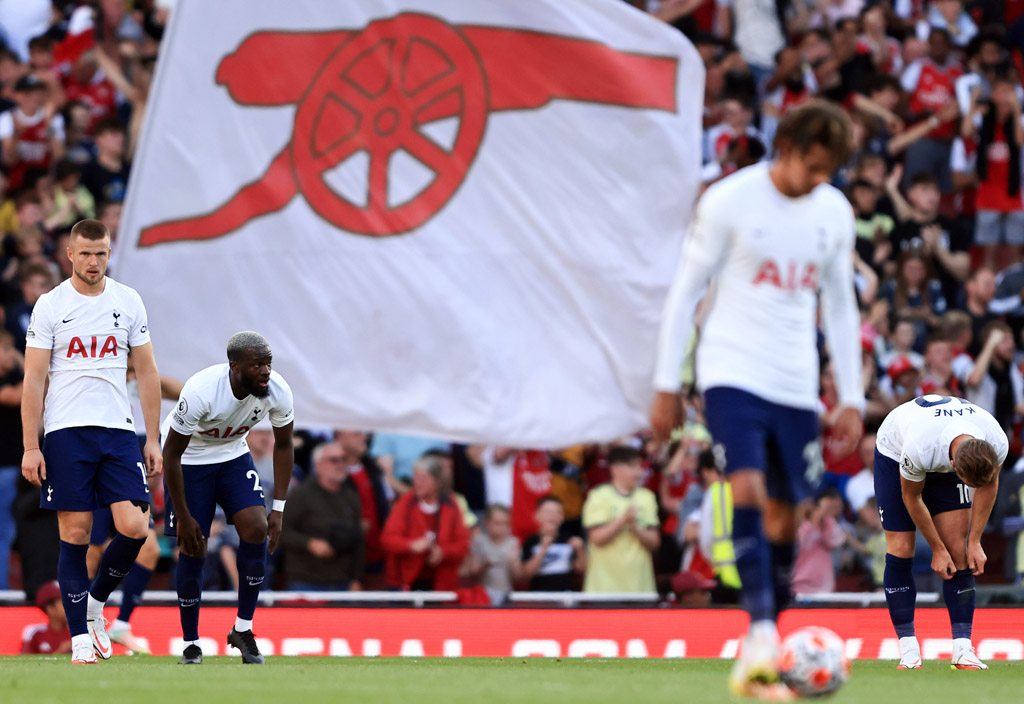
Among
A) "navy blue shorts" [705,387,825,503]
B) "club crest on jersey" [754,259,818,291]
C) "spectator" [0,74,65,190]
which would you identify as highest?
"spectator" [0,74,65,190]

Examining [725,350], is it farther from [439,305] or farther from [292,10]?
[292,10]

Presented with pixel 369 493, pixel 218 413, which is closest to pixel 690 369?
pixel 369 493

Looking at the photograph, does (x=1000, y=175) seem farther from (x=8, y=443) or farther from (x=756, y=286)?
(x=756, y=286)

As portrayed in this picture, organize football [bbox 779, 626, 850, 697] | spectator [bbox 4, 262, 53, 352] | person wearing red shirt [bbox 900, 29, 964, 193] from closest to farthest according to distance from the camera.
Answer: football [bbox 779, 626, 850, 697]
spectator [bbox 4, 262, 53, 352]
person wearing red shirt [bbox 900, 29, 964, 193]

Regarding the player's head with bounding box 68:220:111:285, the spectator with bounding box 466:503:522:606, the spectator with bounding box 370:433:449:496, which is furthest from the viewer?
the spectator with bounding box 370:433:449:496

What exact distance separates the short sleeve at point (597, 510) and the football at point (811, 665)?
7.36m

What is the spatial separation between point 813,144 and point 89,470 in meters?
4.90

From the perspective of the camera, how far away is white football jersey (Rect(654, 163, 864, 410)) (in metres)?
6.32

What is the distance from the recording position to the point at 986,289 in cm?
1571

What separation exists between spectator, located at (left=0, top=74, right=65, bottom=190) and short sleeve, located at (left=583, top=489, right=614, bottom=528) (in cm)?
717

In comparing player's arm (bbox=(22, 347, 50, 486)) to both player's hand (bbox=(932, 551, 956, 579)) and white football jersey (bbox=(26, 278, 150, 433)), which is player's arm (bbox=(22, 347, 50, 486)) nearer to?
white football jersey (bbox=(26, 278, 150, 433))

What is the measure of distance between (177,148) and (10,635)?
13.7 feet

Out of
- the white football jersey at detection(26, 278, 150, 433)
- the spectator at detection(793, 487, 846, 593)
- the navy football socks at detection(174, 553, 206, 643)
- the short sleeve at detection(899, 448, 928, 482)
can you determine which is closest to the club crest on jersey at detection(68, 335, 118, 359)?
the white football jersey at detection(26, 278, 150, 433)

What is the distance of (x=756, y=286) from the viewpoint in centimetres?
637
